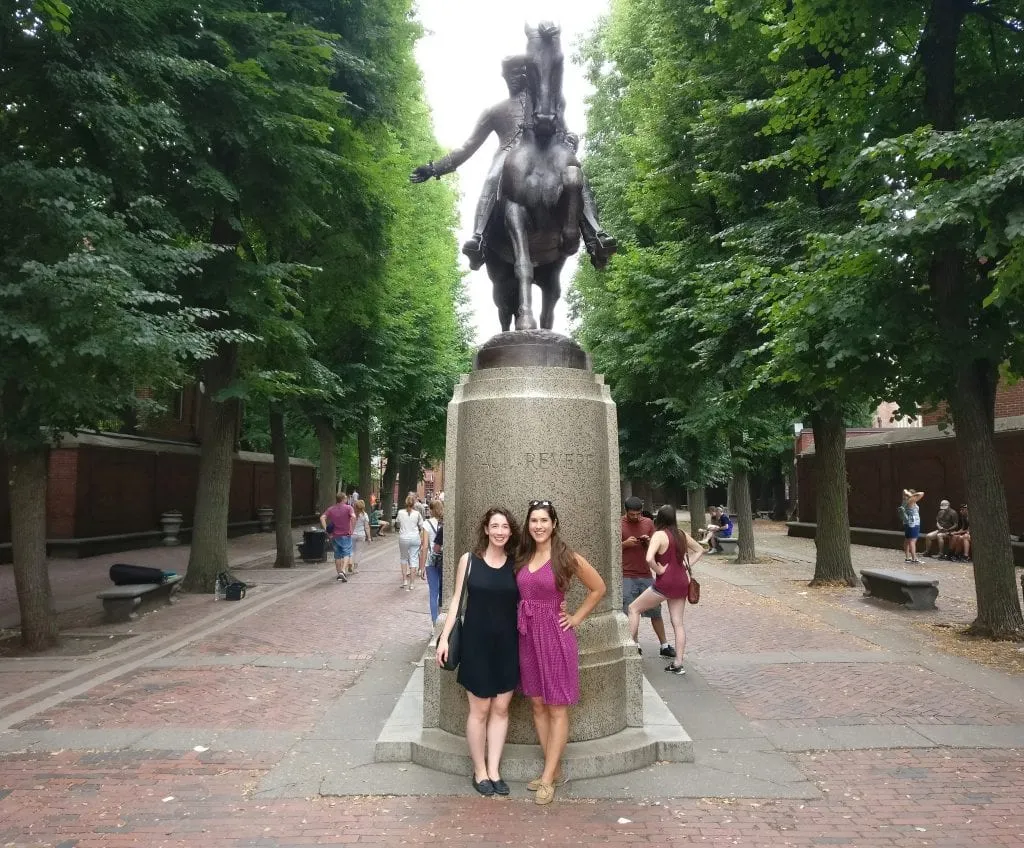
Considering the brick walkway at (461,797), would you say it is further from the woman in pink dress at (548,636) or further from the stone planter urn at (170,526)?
the stone planter urn at (170,526)

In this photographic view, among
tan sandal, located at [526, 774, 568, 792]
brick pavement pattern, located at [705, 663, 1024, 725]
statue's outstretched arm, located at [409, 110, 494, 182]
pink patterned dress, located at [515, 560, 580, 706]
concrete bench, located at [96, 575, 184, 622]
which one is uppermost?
statue's outstretched arm, located at [409, 110, 494, 182]

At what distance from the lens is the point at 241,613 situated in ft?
40.9

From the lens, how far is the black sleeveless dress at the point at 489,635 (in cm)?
458

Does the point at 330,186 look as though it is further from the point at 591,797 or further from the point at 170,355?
the point at 591,797

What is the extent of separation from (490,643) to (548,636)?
0.36 m

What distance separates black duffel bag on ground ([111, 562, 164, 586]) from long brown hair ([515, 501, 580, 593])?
34.0 ft

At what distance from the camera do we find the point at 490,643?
4613 mm

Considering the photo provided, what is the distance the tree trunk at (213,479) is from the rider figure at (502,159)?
30.1ft

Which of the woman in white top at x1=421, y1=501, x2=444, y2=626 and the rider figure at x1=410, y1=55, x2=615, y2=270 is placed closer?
Answer: the rider figure at x1=410, y1=55, x2=615, y2=270

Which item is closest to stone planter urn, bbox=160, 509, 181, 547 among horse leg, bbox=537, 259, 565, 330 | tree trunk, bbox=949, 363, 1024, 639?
horse leg, bbox=537, 259, 565, 330

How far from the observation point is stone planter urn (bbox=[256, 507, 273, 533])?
34.4 meters

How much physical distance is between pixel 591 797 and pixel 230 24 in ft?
41.9

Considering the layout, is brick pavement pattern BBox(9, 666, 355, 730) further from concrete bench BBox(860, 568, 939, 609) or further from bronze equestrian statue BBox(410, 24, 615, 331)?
concrete bench BBox(860, 568, 939, 609)

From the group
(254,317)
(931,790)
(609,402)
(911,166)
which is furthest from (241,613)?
(911,166)
